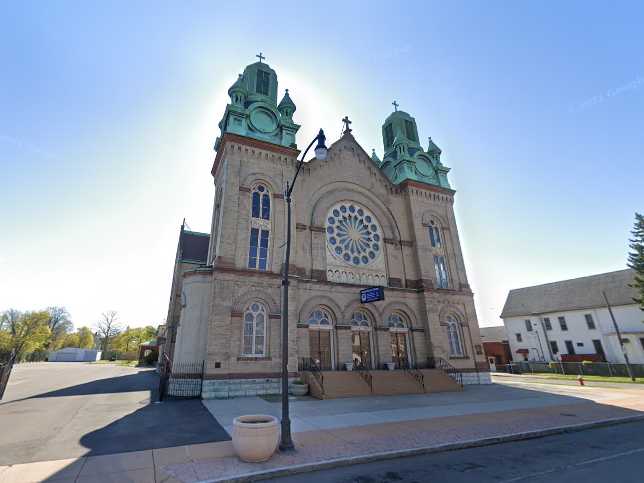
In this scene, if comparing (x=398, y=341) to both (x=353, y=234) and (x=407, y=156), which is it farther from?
(x=407, y=156)

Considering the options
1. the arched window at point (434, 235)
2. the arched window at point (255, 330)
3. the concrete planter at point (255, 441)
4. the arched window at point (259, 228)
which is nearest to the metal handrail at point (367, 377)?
the arched window at point (255, 330)

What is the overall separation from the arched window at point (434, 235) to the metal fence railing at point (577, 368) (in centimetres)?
2223

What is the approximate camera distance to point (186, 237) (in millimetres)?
33406

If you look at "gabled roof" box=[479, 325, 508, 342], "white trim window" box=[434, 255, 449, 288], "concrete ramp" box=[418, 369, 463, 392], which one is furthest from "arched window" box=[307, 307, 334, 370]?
"gabled roof" box=[479, 325, 508, 342]

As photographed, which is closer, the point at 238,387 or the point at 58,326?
the point at 238,387

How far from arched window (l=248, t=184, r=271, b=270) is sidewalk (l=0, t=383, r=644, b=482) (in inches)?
319

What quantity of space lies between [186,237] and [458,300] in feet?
89.6

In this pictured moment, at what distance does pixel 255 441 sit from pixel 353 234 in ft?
61.9

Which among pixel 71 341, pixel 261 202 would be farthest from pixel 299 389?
pixel 71 341

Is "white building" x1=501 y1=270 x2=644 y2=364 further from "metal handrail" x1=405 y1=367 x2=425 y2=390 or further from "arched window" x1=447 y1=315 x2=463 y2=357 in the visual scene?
"metal handrail" x1=405 y1=367 x2=425 y2=390

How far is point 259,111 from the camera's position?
23.8 metres

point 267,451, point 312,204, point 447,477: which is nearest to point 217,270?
point 312,204

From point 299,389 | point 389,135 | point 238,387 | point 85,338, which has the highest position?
point 389,135

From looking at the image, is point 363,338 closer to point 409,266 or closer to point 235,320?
point 409,266
